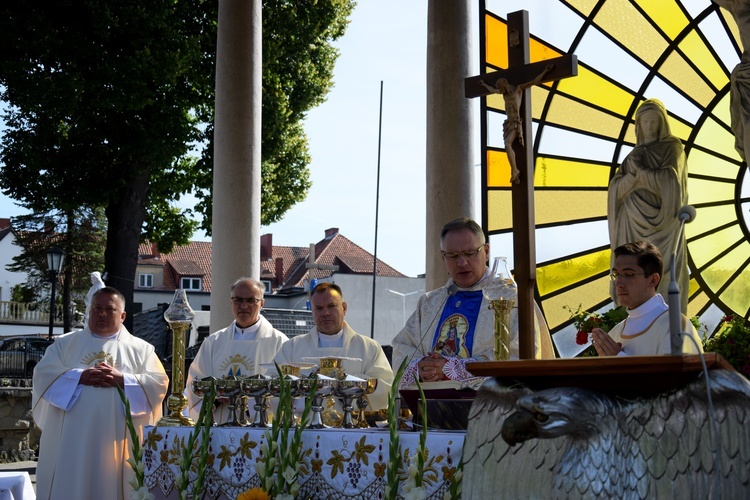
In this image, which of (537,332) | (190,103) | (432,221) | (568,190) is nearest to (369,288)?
(190,103)

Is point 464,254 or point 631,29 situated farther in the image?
point 631,29

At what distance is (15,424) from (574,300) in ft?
24.8

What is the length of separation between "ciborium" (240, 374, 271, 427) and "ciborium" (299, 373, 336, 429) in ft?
0.82

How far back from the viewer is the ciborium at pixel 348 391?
13.6 ft

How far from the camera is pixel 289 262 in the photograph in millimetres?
50875

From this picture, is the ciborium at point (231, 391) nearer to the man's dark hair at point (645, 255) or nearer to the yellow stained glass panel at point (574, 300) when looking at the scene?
the man's dark hair at point (645, 255)

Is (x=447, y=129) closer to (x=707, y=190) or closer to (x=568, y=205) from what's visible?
(x=568, y=205)

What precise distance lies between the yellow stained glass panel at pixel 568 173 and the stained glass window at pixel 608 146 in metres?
0.01

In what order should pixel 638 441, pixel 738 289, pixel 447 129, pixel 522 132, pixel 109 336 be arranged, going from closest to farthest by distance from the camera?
pixel 638 441, pixel 522 132, pixel 109 336, pixel 447 129, pixel 738 289

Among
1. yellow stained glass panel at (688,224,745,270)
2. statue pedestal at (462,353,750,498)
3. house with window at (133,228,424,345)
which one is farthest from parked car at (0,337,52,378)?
house with window at (133,228,424,345)

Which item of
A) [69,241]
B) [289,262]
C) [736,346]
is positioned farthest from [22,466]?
[289,262]

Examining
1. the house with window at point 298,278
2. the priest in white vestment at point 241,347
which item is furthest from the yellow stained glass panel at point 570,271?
the house with window at point 298,278

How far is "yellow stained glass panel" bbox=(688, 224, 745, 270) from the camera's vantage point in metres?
10.2

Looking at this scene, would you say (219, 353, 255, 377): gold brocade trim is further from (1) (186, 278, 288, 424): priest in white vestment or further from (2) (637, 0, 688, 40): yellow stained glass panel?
(2) (637, 0, 688, 40): yellow stained glass panel
